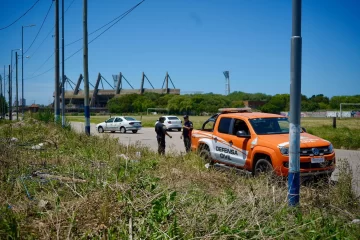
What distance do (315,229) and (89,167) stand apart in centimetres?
425

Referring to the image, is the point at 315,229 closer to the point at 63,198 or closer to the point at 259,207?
the point at 259,207

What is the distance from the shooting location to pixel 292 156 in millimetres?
5359

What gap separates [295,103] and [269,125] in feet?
12.8

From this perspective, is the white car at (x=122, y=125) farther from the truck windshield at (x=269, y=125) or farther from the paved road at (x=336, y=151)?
the truck windshield at (x=269, y=125)

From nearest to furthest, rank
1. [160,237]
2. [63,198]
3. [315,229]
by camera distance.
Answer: [160,237]
[315,229]
[63,198]

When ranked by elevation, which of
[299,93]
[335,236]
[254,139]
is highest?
[299,93]

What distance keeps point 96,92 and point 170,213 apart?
149m

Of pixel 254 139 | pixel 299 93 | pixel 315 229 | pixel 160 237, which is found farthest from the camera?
pixel 254 139

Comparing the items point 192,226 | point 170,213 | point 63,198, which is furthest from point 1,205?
point 192,226

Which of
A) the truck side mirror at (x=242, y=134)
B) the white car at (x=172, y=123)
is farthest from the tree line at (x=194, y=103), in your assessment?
the truck side mirror at (x=242, y=134)

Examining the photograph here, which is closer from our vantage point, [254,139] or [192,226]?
[192,226]

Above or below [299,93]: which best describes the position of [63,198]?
below

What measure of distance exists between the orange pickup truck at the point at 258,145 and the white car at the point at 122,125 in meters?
20.3

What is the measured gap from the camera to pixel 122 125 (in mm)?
31781
